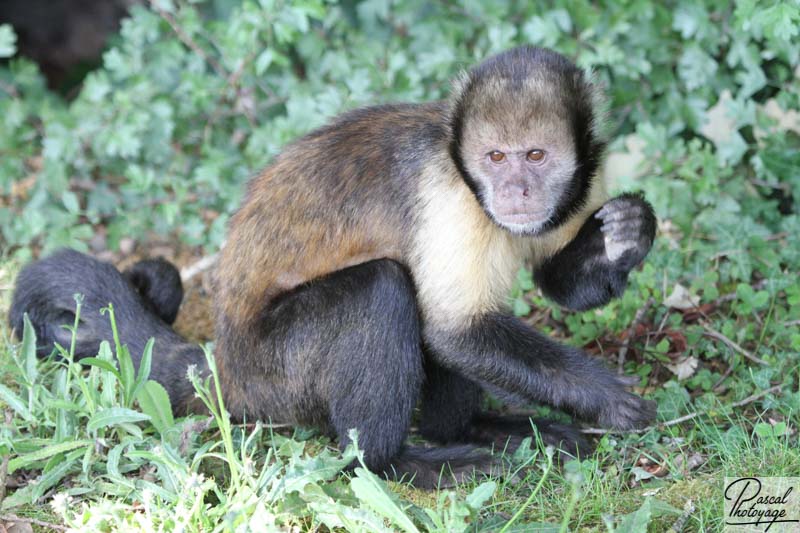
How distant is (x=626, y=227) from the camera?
14.5 feet

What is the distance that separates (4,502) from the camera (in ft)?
13.4

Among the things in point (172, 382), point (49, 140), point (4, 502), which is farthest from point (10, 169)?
point (4, 502)

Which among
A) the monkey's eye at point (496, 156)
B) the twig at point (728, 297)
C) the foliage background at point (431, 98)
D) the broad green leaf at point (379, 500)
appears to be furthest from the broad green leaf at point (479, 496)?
the twig at point (728, 297)

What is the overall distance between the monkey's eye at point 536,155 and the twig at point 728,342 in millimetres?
1753

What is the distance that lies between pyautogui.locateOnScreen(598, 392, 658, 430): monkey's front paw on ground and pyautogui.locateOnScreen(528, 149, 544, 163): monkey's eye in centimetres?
116

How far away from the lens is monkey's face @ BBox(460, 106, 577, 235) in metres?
4.28

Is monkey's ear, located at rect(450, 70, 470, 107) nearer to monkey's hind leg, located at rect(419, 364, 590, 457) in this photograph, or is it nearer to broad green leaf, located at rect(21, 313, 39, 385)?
monkey's hind leg, located at rect(419, 364, 590, 457)

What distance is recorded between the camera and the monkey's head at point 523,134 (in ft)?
14.0

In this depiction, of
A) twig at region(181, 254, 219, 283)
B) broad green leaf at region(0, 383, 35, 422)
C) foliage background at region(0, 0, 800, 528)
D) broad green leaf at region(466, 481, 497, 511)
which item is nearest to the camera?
broad green leaf at region(466, 481, 497, 511)

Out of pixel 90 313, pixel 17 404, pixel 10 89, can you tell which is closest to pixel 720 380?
pixel 90 313

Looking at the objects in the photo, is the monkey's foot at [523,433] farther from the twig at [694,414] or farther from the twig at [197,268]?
the twig at [197,268]

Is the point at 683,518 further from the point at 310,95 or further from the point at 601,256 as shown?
the point at 310,95

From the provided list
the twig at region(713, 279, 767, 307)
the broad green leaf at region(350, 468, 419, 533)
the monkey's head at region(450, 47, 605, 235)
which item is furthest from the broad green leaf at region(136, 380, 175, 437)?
the twig at region(713, 279, 767, 307)

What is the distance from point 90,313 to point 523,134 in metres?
2.54
